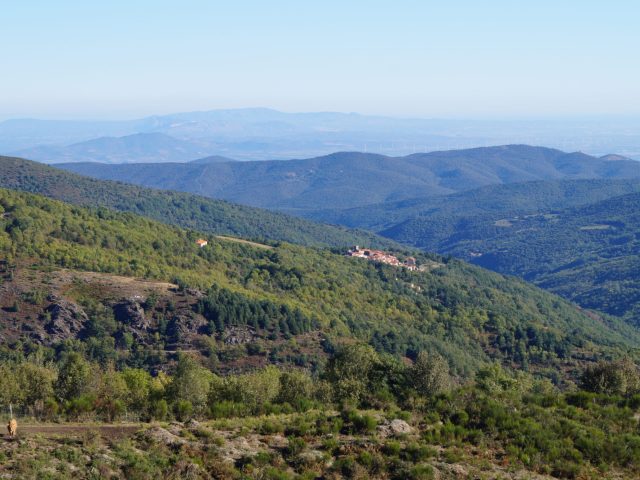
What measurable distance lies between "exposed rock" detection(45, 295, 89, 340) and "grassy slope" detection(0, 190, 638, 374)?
10270mm

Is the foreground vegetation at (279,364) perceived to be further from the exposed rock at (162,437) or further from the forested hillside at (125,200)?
the forested hillside at (125,200)

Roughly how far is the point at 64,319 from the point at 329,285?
38.3 metres

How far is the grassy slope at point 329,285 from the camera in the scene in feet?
251

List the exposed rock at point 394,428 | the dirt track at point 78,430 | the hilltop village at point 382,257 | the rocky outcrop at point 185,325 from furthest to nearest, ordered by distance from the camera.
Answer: the hilltop village at point 382,257 → the rocky outcrop at point 185,325 → the exposed rock at point 394,428 → the dirt track at point 78,430

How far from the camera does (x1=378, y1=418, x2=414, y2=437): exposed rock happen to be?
78.1 feet

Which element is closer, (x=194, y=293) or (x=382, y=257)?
(x=194, y=293)

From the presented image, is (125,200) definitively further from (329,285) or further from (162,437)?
(162,437)

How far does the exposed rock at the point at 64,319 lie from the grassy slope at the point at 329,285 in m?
10.3

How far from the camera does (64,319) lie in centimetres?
6275

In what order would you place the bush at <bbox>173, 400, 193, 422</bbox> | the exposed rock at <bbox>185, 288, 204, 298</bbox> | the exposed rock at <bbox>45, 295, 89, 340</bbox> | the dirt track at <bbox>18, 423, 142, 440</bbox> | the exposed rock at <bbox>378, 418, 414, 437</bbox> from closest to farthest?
the dirt track at <bbox>18, 423, 142, 440</bbox> → the exposed rock at <bbox>378, 418, 414, 437</bbox> → the bush at <bbox>173, 400, 193, 422</bbox> → the exposed rock at <bbox>45, 295, 89, 340</bbox> → the exposed rock at <bbox>185, 288, 204, 298</bbox>

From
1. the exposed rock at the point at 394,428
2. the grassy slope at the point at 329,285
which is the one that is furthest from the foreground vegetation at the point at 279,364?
the grassy slope at the point at 329,285

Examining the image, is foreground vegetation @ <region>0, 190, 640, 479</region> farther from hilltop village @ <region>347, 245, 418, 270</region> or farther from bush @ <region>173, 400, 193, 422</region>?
hilltop village @ <region>347, 245, 418, 270</region>

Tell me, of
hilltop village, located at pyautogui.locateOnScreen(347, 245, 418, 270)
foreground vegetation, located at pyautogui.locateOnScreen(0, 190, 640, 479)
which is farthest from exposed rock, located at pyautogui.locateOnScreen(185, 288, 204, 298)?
hilltop village, located at pyautogui.locateOnScreen(347, 245, 418, 270)

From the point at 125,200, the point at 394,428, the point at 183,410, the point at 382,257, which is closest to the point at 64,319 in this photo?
the point at 183,410
